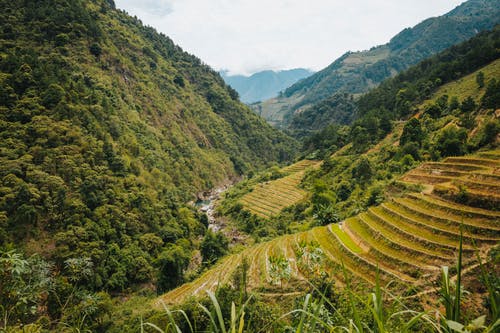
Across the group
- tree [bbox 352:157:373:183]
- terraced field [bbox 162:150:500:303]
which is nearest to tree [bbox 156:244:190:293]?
terraced field [bbox 162:150:500:303]

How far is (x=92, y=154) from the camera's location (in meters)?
50.2

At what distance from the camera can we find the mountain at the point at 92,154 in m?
38.9

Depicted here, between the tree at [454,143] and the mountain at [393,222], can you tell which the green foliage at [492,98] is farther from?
the tree at [454,143]

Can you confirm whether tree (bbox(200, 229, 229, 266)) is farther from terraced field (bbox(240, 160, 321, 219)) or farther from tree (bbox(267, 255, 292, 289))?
tree (bbox(267, 255, 292, 289))

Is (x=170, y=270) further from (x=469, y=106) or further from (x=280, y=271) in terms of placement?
(x=469, y=106)

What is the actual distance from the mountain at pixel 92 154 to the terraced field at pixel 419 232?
69.4ft

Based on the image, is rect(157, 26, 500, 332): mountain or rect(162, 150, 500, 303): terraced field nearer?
rect(157, 26, 500, 332): mountain

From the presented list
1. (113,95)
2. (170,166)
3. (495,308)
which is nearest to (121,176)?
(170,166)

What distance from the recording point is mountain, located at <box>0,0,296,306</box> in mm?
38903

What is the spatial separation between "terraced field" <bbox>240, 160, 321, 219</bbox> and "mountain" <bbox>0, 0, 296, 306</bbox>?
39.3ft

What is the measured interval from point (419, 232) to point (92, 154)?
162ft

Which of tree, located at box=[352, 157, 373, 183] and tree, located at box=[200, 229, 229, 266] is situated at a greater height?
tree, located at box=[352, 157, 373, 183]

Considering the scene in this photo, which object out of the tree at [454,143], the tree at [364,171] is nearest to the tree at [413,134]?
the tree at [364,171]

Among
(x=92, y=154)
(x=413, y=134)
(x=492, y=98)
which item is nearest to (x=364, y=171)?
(x=413, y=134)
